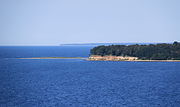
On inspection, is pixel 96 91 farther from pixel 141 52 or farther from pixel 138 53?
pixel 138 53

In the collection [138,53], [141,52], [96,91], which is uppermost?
[141,52]

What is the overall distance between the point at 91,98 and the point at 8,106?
1387 cm

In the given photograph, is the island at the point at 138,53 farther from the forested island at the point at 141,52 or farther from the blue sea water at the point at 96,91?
the blue sea water at the point at 96,91

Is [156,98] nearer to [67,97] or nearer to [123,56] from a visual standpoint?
[67,97]

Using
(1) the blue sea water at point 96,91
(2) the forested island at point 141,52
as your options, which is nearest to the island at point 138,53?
(2) the forested island at point 141,52

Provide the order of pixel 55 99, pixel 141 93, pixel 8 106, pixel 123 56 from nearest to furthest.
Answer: pixel 8 106, pixel 55 99, pixel 141 93, pixel 123 56

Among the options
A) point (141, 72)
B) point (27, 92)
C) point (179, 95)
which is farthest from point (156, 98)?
point (141, 72)

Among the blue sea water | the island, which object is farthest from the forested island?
the blue sea water

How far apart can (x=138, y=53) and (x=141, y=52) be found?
1.40 metres

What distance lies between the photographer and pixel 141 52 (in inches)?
6093

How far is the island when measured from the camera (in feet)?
499

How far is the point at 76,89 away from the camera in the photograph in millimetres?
76688

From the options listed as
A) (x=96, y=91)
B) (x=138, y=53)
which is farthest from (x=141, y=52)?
(x=96, y=91)

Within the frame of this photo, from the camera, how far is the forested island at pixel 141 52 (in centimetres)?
15212
